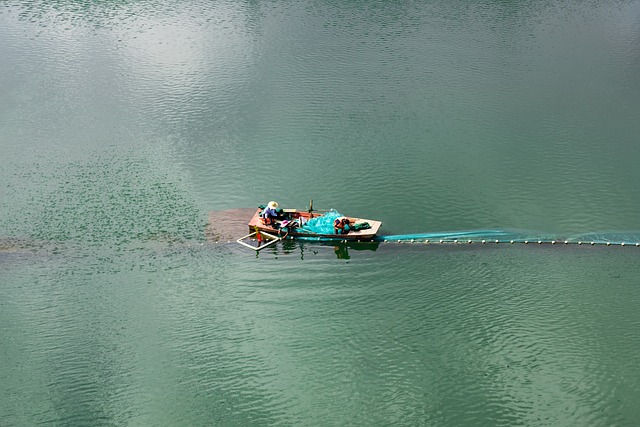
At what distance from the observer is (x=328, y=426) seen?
1530 cm

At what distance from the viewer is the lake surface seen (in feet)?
53.1

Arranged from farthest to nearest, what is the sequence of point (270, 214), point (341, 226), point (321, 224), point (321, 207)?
point (321, 207) → point (270, 214) → point (321, 224) → point (341, 226)

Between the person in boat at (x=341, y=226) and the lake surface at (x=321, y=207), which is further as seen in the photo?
the person in boat at (x=341, y=226)

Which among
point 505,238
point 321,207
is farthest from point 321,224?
point 505,238

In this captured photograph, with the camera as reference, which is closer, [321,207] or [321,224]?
[321,224]

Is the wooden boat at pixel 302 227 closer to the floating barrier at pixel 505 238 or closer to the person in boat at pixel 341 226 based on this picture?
the person in boat at pixel 341 226

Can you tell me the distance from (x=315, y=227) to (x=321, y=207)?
4.22 ft

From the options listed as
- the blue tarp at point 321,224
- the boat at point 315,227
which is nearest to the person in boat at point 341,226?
the boat at point 315,227

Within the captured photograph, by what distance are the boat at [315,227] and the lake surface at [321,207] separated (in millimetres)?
346

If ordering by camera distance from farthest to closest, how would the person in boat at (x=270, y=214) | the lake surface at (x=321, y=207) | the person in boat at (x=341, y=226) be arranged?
the person in boat at (x=270, y=214) → the person in boat at (x=341, y=226) → the lake surface at (x=321, y=207)

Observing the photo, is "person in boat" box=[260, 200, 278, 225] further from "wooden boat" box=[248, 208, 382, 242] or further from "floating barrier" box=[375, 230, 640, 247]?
"floating barrier" box=[375, 230, 640, 247]

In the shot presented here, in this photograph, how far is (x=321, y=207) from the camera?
832 inches

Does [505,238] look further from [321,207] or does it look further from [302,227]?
[302,227]

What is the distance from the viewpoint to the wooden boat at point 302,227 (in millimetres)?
19672
